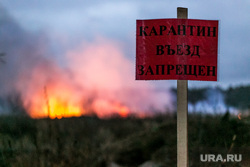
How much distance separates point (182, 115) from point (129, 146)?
488 cm

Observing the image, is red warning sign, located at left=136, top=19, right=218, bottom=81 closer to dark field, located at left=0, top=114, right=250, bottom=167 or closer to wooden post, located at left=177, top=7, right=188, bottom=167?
wooden post, located at left=177, top=7, right=188, bottom=167

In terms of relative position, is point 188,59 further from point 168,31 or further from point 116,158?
point 116,158

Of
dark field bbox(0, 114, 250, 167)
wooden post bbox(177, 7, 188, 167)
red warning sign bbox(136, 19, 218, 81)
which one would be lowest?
dark field bbox(0, 114, 250, 167)

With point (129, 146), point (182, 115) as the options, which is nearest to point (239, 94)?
point (129, 146)

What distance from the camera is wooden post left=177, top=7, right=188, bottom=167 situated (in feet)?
22.3

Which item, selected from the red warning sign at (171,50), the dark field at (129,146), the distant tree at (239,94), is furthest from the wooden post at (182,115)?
the distant tree at (239,94)

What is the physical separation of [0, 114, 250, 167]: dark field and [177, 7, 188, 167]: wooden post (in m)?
1.88

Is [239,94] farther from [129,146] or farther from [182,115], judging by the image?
[182,115]

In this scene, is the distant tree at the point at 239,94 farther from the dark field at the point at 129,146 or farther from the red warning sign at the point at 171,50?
the red warning sign at the point at 171,50

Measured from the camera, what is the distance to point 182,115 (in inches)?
268

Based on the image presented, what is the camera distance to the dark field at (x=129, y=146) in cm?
904

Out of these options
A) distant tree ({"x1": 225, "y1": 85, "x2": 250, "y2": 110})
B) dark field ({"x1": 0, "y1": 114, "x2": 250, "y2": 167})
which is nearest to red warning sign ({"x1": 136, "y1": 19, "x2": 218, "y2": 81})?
dark field ({"x1": 0, "y1": 114, "x2": 250, "y2": 167})

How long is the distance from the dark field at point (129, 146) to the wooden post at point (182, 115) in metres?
1.88

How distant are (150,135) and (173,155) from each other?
1.47 m
